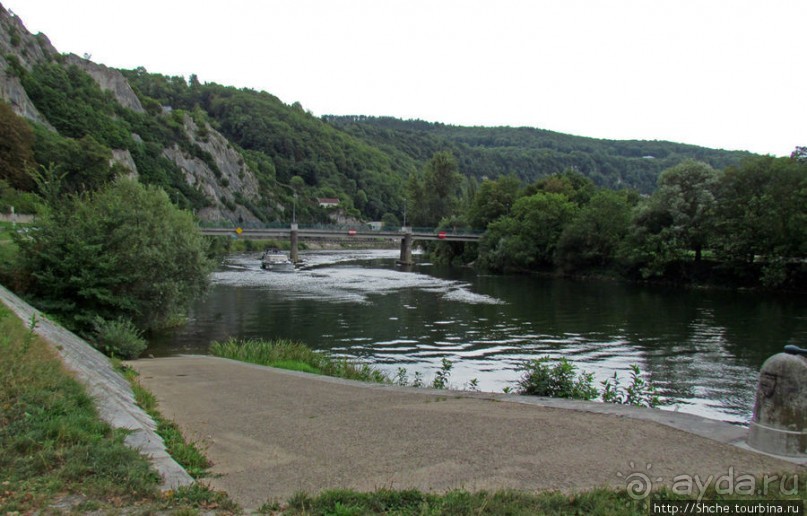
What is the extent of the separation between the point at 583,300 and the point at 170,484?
45849 mm

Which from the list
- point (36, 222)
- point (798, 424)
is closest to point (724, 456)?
point (798, 424)

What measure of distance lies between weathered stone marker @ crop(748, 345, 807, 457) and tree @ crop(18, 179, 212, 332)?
22.0m

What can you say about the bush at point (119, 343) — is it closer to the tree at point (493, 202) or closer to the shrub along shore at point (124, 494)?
the shrub along shore at point (124, 494)

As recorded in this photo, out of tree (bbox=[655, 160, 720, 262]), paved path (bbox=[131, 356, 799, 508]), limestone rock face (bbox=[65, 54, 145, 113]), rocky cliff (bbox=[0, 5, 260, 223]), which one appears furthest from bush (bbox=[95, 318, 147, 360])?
limestone rock face (bbox=[65, 54, 145, 113])

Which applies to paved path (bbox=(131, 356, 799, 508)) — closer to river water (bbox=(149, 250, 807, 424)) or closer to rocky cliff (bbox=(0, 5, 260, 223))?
river water (bbox=(149, 250, 807, 424))

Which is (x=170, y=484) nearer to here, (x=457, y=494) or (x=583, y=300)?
(x=457, y=494)

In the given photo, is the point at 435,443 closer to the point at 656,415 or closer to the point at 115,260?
the point at 656,415

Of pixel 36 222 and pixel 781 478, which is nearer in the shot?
pixel 781 478

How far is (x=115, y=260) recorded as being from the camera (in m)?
24.9

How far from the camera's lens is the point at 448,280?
6869 centimetres

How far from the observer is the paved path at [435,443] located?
6.70 meters

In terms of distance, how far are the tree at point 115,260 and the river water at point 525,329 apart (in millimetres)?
2639

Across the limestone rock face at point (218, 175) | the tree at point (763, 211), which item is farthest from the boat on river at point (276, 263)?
the limestone rock face at point (218, 175)

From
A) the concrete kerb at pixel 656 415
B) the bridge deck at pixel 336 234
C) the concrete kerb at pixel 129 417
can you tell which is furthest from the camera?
the bridge deck at pixel 336 234
